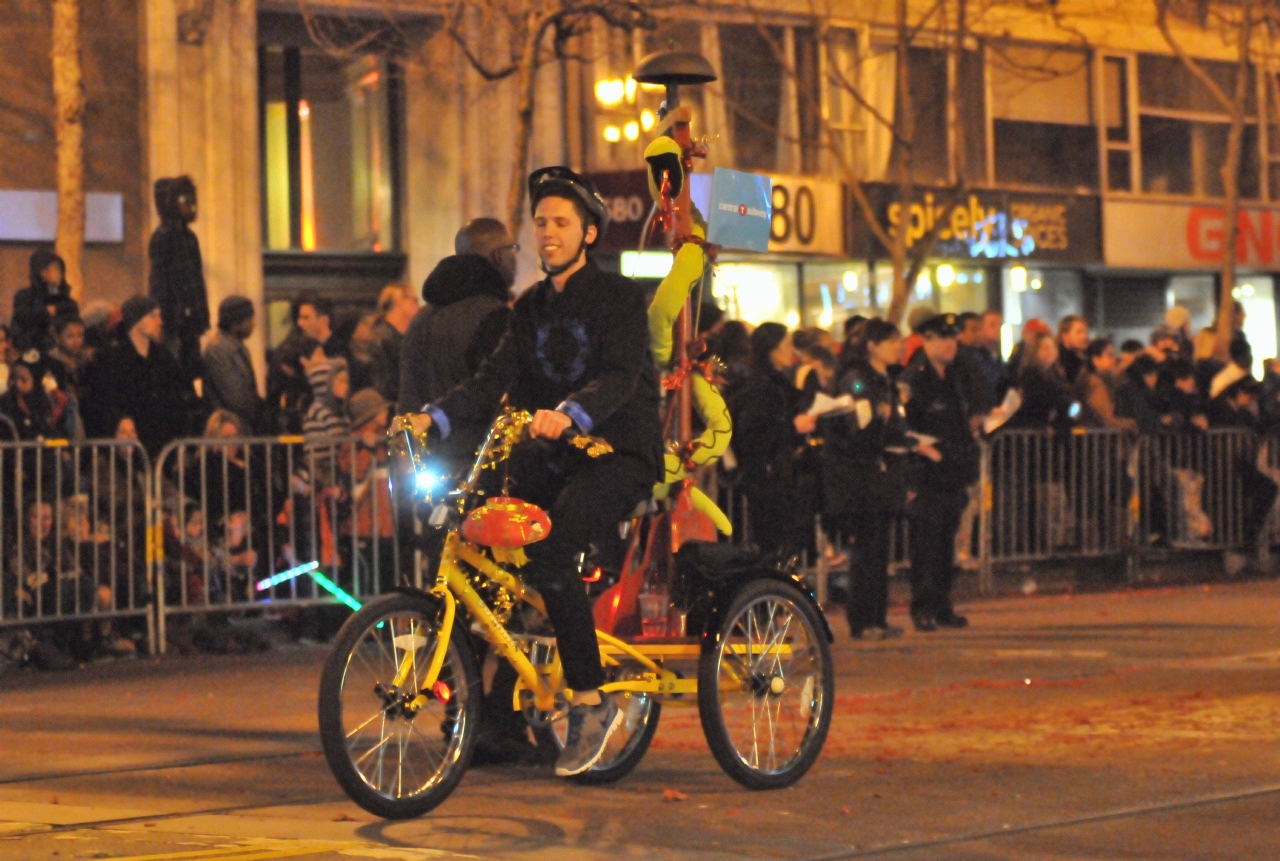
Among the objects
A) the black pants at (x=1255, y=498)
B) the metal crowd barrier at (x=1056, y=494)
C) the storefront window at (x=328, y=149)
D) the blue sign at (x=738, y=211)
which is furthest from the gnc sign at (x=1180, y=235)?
the blue sign at (x=738, y=211)

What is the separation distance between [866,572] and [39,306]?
5.20m

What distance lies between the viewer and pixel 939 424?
12.8 meters

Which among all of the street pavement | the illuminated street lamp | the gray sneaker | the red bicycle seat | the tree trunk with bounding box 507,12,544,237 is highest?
the tree trunk with bounding box 507,12,544,237

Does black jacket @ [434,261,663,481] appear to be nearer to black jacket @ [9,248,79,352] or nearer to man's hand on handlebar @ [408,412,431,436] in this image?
man's hand on handlebar @ [408,412,431,436]

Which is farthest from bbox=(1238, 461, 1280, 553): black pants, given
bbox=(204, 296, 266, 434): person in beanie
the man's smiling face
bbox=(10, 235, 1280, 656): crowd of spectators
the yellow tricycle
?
the man's smiling face

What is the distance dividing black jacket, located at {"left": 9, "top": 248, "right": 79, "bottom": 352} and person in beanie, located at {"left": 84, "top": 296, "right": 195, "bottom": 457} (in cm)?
39

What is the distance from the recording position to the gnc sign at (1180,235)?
2886 cm

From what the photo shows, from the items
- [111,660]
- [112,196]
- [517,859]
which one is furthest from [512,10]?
[517,859]

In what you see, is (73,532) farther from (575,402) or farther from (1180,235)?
(1180,235)

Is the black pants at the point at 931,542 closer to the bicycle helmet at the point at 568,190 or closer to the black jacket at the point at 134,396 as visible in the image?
the black jacket at the point at 134,396

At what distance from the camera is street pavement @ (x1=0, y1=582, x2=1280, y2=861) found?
645cm

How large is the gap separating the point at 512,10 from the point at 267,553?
22.1ft

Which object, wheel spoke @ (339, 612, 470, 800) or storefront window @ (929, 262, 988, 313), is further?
storefront window @ (929, 262, 988, 313)

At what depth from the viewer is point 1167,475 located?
55.1 feet
